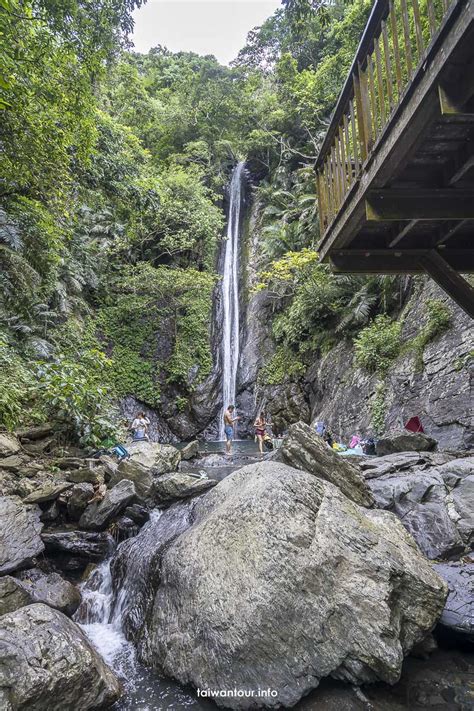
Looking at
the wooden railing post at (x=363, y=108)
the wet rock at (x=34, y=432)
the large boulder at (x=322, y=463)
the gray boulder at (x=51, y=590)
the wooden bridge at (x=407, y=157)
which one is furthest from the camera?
the wet rock at (x=34, y=432)

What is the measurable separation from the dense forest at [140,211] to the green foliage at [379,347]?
5 centimetres

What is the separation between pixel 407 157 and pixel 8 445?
23.4 feet

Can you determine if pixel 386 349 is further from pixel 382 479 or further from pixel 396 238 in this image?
pixel 396 238

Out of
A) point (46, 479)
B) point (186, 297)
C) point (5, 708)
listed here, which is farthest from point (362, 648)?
point (186, 297)

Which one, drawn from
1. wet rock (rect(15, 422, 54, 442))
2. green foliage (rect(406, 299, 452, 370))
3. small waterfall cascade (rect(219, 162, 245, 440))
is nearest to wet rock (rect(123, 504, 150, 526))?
wet rock (rect(15, 422, 54, 442))

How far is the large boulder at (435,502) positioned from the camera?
5.13 m

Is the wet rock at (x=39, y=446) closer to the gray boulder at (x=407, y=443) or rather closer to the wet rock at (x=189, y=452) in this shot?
the wet rock at (x=189, y=452)

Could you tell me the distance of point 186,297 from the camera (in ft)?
69.3

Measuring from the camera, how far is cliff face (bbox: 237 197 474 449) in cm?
855

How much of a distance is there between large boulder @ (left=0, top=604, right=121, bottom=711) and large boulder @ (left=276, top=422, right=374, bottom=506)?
3.22 metres

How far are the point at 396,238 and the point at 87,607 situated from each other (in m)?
5.98

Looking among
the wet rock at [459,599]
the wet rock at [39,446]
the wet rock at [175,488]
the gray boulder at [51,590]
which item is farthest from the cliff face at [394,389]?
the wet rock at [39,446]

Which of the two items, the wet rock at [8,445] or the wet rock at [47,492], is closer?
the wet rock at [47,492]

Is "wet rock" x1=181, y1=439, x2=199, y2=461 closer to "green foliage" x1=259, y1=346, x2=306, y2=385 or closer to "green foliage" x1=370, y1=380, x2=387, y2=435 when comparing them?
"green foliage" x1=370, y1=380, x2=387, y2=435
